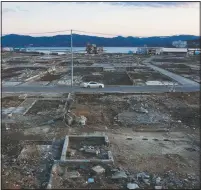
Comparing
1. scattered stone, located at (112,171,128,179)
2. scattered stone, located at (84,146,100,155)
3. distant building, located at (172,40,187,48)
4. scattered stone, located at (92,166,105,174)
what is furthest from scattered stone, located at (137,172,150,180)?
distant building, located at (172,40,187,48)

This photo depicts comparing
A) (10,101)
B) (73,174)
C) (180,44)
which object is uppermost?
(180,44)

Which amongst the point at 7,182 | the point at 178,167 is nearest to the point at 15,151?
the point at 7,182

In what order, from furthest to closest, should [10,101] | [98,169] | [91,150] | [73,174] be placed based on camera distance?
[10,101]
[91,150]
[98,169]
[73,174]

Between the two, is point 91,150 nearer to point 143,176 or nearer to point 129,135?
point 129,135

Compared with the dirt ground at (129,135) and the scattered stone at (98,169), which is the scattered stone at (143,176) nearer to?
the dirt ground at (129,135)

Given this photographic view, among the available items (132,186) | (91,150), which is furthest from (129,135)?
(132,186)

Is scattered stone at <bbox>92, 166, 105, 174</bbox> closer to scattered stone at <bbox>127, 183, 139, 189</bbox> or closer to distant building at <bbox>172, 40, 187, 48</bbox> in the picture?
scattered stone at <bbox>127, 183, 139, 189</bbox>

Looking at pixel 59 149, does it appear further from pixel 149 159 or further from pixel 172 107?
pixel 172 107

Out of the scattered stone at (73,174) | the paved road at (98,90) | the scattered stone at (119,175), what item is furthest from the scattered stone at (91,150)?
the paved road at (98,90)

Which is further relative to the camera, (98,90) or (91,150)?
(98,90)
